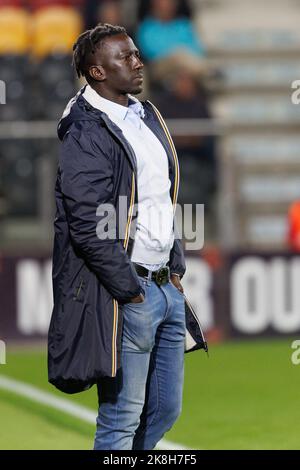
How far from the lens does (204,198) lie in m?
12.0

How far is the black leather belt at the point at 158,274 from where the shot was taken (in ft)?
16.1

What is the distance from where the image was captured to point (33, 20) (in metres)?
15.1

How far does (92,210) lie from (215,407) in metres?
3.90

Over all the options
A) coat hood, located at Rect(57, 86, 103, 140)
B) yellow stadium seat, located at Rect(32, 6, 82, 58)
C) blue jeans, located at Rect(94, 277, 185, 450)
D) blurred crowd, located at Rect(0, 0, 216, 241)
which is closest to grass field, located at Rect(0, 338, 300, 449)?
blue jeans, located at Rect(94, 277, 185, 450)

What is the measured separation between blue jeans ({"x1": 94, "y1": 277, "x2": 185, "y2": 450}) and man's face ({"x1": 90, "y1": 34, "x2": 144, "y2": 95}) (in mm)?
793

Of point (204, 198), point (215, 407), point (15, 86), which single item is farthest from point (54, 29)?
point (215, 407)

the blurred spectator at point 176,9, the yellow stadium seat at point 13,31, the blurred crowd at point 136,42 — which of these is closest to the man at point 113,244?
the blurred crowd at point 136,42

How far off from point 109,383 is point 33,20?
425 inches

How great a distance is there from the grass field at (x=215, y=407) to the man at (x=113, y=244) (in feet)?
6.68

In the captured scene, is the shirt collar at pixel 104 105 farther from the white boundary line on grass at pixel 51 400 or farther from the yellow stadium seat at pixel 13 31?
the yellow stadium seat at pixel 13 31

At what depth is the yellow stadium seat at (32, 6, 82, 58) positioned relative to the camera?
14.7 m

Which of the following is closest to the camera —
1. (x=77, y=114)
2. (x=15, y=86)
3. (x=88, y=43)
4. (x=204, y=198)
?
(x=77, y=114)

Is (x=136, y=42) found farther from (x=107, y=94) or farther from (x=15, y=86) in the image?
(x=107, y=94)

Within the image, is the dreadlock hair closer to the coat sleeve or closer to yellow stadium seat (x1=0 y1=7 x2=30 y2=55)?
the coat sleeve
